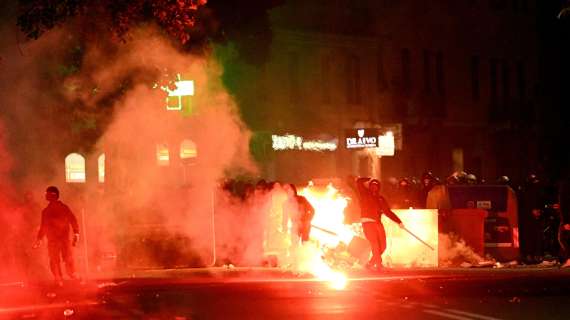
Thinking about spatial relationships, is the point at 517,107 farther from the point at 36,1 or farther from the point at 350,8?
the point at 36,1

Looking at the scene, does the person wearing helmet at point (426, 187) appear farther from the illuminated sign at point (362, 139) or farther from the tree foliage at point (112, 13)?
the illuminated sign at point (362, 139)

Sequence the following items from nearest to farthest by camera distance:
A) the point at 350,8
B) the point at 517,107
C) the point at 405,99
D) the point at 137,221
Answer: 1. the point at 137,221
2. the point at 350,8
3. the point at 405,99
4. the point at 517,107

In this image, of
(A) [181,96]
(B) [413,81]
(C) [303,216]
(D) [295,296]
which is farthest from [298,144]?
(D) [295,296]

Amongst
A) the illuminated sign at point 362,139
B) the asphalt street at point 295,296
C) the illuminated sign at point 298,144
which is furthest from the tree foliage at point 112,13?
the illuminated sign at point 298,144

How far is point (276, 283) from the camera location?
15.8 metres

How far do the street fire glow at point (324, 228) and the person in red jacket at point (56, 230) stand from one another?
160 inches

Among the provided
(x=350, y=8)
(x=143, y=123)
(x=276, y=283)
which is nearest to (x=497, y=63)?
(x=350, y=8)

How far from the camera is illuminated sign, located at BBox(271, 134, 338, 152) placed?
3322 centimetres

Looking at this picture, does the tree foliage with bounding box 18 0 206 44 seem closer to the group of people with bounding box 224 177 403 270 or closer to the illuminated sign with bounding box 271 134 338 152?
the group of people with bounding box 224 177 403 270

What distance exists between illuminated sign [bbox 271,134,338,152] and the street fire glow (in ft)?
48.2

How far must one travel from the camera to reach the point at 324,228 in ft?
59.4

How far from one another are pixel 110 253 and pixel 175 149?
9.28 meters

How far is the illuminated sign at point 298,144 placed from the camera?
33.2 m

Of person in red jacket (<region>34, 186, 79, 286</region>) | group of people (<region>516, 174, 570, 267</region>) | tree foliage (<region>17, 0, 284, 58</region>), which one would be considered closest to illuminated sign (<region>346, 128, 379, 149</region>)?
group of people (<region>516, 174, 570, 267</region>)
